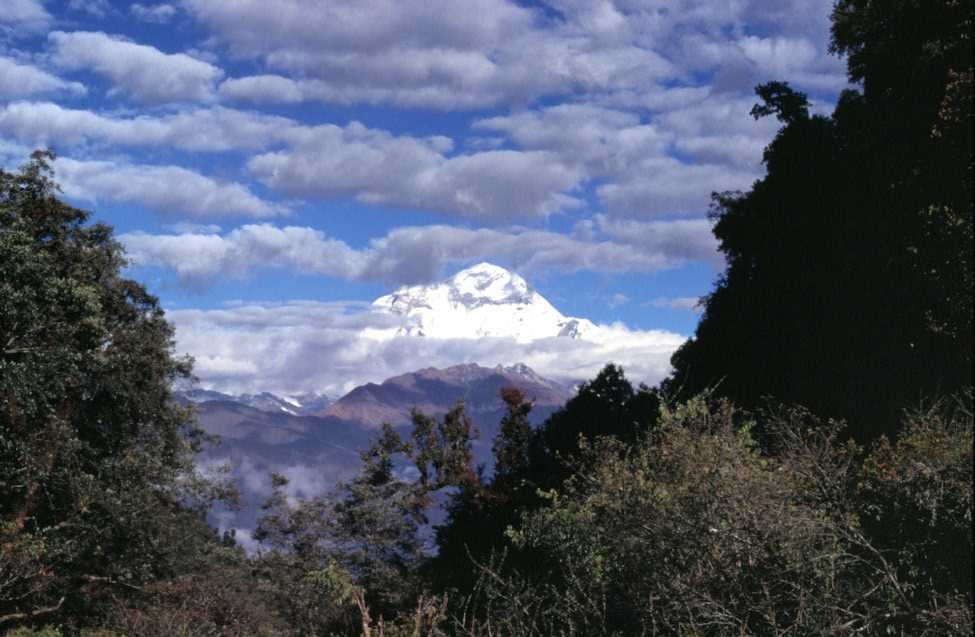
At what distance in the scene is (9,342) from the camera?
58.2 feet

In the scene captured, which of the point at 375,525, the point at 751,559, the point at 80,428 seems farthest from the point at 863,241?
the point at 375,525

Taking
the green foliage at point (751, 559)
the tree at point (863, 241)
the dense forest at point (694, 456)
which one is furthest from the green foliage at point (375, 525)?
the green foliage at point (751, 559)

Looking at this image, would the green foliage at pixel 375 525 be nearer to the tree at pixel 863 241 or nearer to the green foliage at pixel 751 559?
the tree at pixel 863 241

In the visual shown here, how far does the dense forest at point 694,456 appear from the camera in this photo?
810 centimetres

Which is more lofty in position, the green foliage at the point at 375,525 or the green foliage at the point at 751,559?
the green foliage at the point at 751,559

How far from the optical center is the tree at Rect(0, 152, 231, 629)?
18234 mm

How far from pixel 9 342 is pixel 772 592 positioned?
49.8 ft

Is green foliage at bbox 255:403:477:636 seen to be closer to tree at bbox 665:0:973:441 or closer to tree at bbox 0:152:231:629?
tree at bbox 0:152:231:629

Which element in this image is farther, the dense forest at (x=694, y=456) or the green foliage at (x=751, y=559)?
the dense forest at (x=694, y=456)

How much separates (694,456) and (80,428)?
17.1 metres

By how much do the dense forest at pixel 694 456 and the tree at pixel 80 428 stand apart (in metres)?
0.07

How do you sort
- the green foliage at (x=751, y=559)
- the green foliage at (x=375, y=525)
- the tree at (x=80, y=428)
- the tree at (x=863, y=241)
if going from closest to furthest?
the green foliage at (x=751, y=559) < the tree at (x=863, y=241) < the tree at (x=80, y=428) < the green foliage at (x=375, y=525)

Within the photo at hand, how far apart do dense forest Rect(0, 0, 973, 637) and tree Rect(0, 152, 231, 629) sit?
0.24 feet

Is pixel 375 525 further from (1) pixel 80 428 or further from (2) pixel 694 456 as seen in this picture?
(2) pixel 694 456
